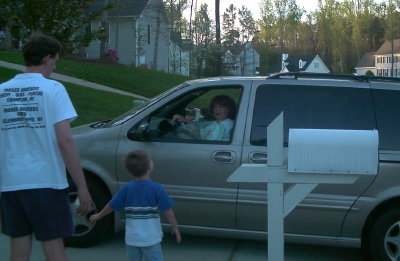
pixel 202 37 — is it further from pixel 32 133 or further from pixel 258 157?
pixel 32 133

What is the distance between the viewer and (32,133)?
11.0 ft

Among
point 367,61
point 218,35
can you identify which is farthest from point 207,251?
point 367,61

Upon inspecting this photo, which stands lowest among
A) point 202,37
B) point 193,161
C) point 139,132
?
point 193,161

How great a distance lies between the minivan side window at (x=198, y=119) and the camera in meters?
5.20

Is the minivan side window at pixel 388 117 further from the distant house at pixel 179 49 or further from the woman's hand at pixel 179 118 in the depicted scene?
the distant house at pixel 179 49

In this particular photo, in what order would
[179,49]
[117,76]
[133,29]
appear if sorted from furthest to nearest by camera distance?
[179,49] → [133,29] → [117,76]

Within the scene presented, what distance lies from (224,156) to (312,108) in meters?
0.92

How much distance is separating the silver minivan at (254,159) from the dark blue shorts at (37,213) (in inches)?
68.6

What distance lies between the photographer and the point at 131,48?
3822cm

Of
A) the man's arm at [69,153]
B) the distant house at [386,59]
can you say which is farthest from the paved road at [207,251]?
the distant house at [386,59]

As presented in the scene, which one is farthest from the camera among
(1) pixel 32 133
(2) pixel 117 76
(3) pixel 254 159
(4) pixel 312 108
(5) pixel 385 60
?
(5) pixel 385 60

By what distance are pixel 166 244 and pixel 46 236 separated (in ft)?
7.78

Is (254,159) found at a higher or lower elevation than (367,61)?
lower

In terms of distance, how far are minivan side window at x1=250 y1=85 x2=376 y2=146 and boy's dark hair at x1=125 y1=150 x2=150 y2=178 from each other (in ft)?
4.49
